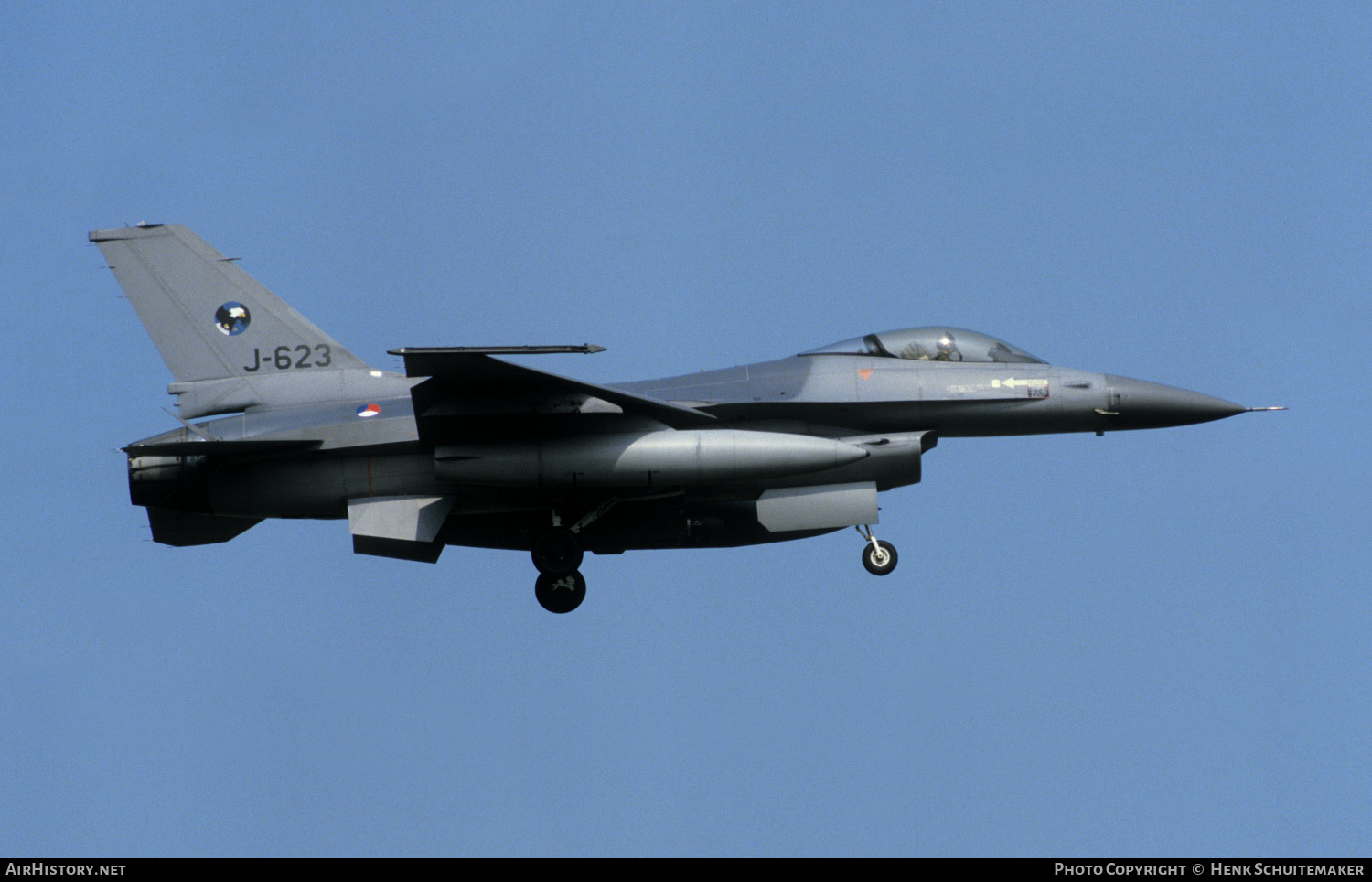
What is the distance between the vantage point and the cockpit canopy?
2005 centimetres

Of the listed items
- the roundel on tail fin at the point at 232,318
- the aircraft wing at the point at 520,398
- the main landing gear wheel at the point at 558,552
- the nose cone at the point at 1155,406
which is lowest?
the main landing gear wheel at the point at 558,552

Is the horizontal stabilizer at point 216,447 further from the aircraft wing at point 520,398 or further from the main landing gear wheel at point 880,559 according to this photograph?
the main landing gear wheel at point 880,559

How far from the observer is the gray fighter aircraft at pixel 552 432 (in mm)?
18688

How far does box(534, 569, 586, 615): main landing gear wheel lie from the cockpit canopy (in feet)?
12.2

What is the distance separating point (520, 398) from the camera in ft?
61.6

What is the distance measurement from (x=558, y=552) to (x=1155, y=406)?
266 inches

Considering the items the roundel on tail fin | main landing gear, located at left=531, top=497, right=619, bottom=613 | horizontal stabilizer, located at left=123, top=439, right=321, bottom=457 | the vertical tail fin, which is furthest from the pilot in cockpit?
the roundel on tail fin

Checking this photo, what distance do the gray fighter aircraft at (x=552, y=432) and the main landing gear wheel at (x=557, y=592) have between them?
0.03 metres

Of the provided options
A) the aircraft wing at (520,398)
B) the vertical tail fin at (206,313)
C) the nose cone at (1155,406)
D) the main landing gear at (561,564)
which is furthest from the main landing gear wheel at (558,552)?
the nose cone at (1155,406)

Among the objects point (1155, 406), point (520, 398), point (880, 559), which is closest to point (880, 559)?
point (880, 559)

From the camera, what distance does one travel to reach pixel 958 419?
64.8 ft

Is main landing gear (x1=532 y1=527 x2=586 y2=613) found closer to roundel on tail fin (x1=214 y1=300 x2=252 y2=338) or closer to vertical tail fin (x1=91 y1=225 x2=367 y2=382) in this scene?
vertical tail fin (x1=91 y1=225 x2=367 y2=382)

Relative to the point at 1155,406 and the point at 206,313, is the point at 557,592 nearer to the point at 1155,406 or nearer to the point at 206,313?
the point at 206,313
